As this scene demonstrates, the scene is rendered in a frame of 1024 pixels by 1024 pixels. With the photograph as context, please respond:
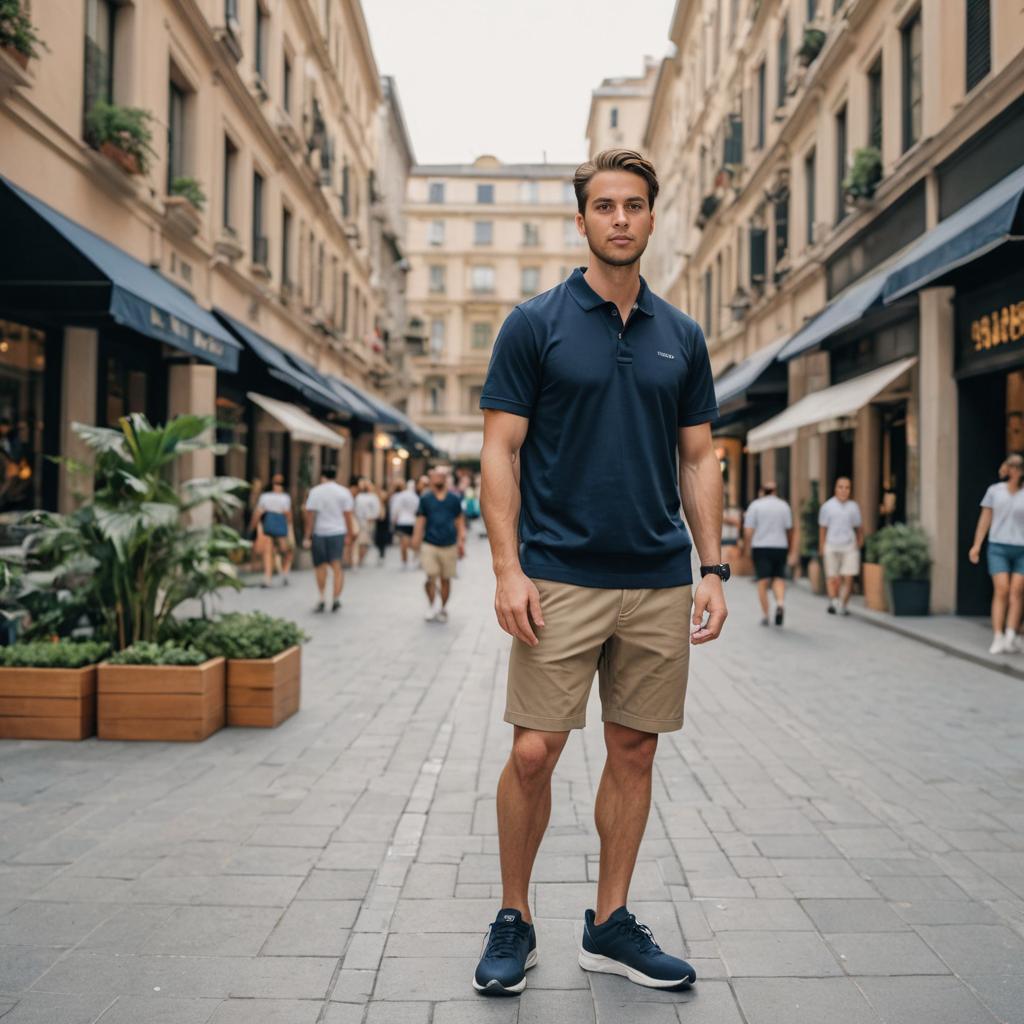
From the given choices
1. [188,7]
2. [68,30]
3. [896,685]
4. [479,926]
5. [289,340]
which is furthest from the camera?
[289,340]

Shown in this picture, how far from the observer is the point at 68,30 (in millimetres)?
10953

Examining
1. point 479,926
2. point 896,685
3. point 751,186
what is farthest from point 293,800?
point 751,186

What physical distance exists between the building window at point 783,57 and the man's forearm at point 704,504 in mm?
20078

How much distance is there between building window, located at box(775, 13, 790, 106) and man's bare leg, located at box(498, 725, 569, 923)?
68.0ft

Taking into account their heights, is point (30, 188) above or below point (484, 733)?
above

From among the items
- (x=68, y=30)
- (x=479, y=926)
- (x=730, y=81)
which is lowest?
(x=479, y=926)

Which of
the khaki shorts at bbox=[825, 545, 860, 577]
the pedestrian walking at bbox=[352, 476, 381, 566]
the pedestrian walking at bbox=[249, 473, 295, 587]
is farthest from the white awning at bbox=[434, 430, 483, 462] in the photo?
the khaki shorts at bbox=[825, 545, 860, 577]

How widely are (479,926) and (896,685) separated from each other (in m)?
5.81

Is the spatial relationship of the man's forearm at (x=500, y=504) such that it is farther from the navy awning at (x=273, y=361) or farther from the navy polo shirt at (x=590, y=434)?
the navy awning at (x=273, y=361)

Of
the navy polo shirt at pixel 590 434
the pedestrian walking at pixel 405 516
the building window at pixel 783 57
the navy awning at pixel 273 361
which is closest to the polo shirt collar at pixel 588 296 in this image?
the navy polo shirt at pixel 590 434

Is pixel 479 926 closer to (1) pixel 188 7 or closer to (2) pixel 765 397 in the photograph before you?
(1) pixel 188 7

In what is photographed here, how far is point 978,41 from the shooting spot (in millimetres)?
11938

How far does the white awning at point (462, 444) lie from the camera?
198 ft

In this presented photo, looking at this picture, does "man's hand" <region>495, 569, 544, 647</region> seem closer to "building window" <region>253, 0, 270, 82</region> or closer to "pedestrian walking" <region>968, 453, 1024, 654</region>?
"pedestrian walking" <region>968, 453, 1024, 654</region>
